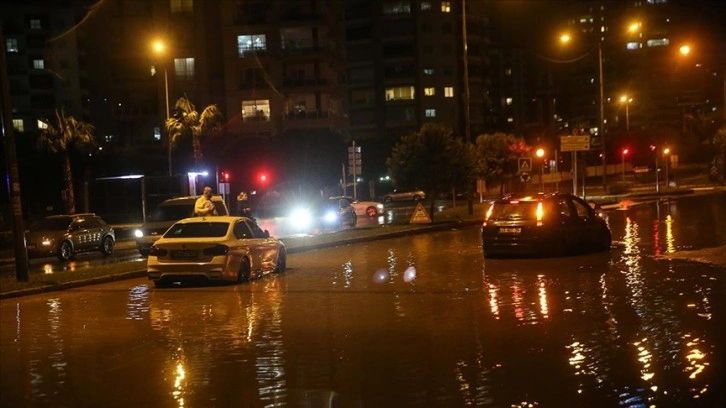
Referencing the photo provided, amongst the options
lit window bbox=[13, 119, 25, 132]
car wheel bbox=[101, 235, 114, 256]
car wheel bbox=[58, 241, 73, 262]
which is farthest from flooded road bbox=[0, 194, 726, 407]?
lit window bbox=[13, 119, 25, 132]

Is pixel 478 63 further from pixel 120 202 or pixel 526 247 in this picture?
pixel 526 247

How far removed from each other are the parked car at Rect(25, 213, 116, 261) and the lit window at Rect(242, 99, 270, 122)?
4616 cm

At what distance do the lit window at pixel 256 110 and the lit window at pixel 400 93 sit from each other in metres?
25.8

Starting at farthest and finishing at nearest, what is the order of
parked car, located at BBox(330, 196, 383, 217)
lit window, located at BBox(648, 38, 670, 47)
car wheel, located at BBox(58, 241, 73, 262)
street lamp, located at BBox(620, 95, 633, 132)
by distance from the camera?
lit window, located at BBox(648, 38, 670, 47) → street lamp, located at BBox(620, 95, 633, 132) → parked car, located at BBox(330, 196, 383, 217) → car wheel, located at BBox(58, 241, 73, 262)

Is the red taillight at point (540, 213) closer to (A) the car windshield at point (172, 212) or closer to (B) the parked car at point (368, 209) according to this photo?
(A) the car windshield at point (172, 212)

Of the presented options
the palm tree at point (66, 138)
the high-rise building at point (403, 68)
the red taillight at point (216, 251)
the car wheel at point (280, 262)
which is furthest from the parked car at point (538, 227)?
the high-rise building at point (403, 68)

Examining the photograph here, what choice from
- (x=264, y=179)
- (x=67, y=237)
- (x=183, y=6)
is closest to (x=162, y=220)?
(x=67, y=237)

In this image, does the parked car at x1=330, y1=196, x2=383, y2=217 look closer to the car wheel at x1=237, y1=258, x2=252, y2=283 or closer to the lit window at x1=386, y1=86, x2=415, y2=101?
the car wheel at x1=237, y1=258, x2=252, y2=283

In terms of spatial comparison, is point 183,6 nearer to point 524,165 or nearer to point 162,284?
point 524,165

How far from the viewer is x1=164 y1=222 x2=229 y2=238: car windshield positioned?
16.9 metres

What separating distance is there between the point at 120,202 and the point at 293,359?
56.5 m

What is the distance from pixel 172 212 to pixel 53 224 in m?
5.91

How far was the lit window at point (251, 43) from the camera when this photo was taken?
75812 mm

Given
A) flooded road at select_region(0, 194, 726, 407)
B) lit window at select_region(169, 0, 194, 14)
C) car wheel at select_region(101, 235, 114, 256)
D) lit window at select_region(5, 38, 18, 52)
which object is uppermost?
lit window at select_region(169, 0, 194, 14)
